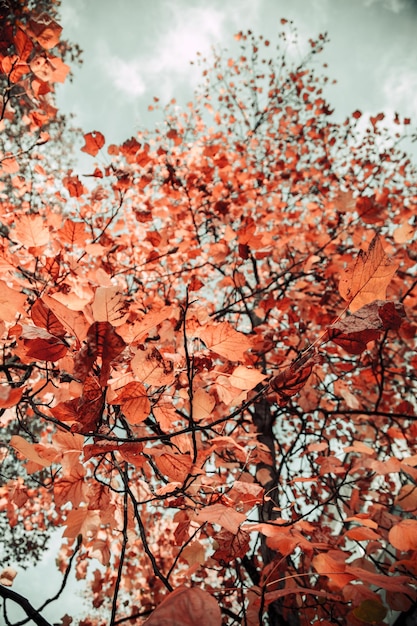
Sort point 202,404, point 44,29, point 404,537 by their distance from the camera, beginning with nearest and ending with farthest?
1. point 202,404
2. point 404,537
3. point 44,29

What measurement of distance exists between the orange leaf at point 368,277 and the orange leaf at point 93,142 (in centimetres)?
149

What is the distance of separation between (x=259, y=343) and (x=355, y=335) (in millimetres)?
1399

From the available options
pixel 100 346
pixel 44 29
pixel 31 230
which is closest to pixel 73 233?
pixel 31 230

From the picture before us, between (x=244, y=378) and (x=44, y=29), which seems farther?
(x=44, y=29)

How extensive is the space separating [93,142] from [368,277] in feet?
5.05

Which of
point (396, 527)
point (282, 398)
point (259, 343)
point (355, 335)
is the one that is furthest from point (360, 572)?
point (259, 343)

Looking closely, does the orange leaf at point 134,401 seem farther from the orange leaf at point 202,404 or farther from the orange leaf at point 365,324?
the orange leaf at point 365,324

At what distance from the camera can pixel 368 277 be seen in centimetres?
59

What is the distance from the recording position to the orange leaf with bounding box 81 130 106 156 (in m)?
1.61

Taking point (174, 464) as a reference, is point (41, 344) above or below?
above

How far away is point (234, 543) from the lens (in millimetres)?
923

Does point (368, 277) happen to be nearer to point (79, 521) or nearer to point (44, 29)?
point (79, 521)

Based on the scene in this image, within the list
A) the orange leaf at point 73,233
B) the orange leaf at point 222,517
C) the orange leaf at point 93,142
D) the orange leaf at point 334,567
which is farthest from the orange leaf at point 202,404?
the orange leaf at point 93,142

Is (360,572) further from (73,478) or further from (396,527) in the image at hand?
(73,478)
